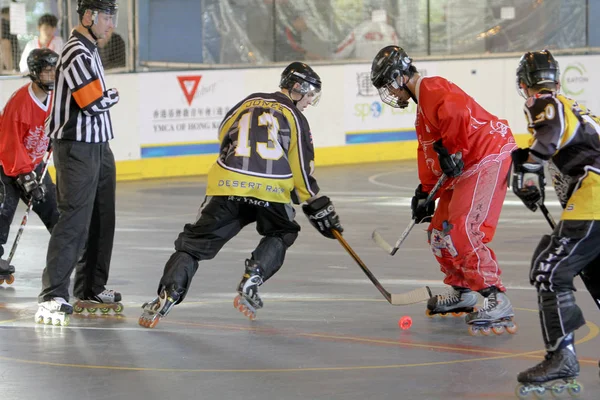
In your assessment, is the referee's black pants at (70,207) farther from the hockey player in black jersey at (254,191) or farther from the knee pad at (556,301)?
the knee pad at (556,301)

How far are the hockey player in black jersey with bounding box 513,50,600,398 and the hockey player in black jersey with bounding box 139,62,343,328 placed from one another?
1711 mm

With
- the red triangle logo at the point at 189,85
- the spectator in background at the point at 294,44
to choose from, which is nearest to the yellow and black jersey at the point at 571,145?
the red triangle logo at the point at 189,85

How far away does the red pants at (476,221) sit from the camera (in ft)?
20.4

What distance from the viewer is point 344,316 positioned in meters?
6.58

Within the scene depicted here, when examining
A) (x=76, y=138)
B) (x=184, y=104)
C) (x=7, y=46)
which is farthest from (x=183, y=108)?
(x=76, y=138)

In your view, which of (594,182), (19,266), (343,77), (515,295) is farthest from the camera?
(343,77)

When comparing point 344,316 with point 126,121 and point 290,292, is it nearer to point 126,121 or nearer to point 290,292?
point 290,292

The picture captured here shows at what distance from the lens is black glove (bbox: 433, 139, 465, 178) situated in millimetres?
6148

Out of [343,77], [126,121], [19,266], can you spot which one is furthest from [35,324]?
[343,77]

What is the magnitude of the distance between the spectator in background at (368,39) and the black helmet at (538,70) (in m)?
11.5

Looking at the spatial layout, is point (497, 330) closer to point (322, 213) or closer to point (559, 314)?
point (322, 213)

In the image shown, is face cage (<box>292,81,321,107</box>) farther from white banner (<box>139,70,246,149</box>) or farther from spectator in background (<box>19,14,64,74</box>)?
white banner (<box>139,70,246,149</box>)

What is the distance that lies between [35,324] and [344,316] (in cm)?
175

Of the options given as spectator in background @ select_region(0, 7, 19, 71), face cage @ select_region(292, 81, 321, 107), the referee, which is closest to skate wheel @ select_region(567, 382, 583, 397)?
face cage @ select_region(292, 81, 321, 107)
